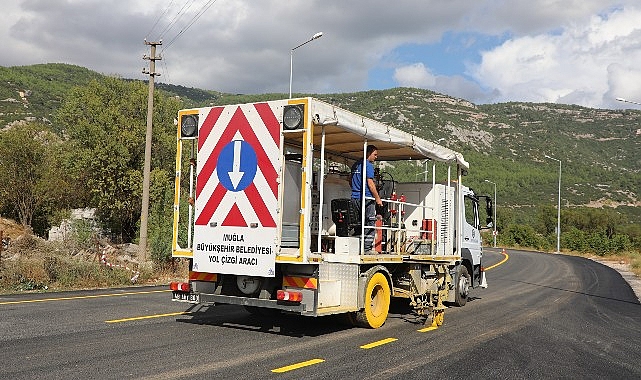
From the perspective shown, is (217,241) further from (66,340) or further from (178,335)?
(66,340)

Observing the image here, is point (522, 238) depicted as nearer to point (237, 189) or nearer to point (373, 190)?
point (373, 190)

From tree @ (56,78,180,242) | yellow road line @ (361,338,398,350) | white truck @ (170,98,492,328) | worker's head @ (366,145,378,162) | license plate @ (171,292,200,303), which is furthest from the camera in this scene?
tree @ (56,78,180,242)

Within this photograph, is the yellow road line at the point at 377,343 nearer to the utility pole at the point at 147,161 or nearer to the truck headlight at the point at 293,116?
the truck headlight at the point at 293,116

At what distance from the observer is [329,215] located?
10547 mm

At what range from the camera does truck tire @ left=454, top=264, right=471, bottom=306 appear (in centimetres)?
1309

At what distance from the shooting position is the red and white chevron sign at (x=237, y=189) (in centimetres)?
852

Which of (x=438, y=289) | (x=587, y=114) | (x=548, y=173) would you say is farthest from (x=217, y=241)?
(x=587, y=114)

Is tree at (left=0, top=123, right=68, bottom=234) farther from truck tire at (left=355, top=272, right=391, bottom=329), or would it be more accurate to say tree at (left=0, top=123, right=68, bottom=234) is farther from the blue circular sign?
truck tire at (left=355, top=272, right=391, bottom=329)

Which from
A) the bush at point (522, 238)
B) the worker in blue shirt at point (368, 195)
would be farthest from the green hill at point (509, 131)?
the worker in blue shirt at point (368, 195)

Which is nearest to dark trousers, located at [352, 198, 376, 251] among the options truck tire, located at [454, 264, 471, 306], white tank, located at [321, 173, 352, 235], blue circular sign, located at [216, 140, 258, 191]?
white tank, located at [321, 173, 352, 235]

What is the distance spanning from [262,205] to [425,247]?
14.4 feet

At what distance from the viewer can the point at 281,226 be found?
859 centimetres

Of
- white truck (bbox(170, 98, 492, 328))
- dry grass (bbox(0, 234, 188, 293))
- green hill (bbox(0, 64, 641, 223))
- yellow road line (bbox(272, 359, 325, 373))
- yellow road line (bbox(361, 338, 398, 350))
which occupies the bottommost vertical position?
yellow road line (bbox(361, 338, 398, 350))

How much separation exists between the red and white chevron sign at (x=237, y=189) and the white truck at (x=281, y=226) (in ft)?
0.05
